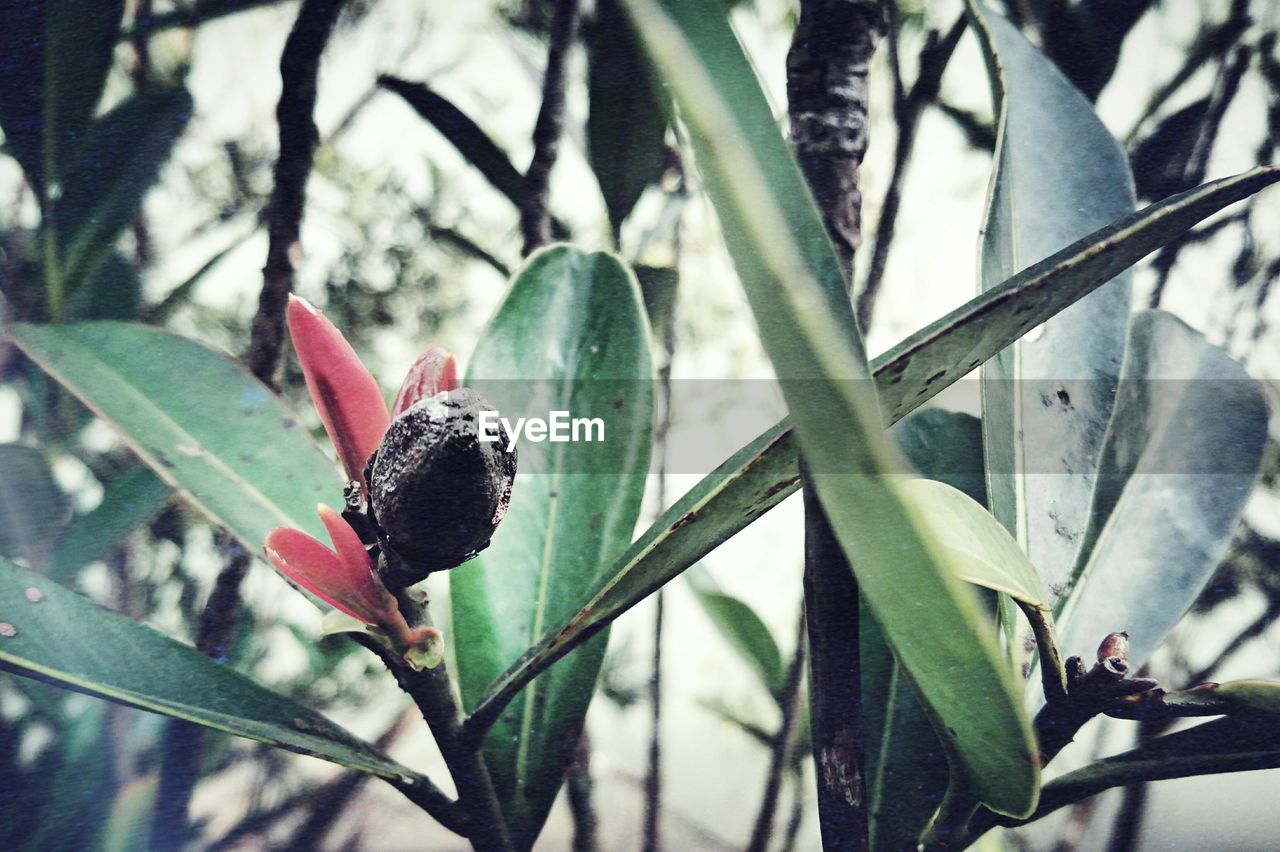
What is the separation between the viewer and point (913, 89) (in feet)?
1.36

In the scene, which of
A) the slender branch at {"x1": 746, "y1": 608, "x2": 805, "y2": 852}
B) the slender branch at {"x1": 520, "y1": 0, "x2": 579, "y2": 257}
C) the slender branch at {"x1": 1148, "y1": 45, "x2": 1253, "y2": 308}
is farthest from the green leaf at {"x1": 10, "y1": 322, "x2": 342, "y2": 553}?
the slender branch at {"x1": 1148, "y1": 45, "x2": 1253, "y2": 308}

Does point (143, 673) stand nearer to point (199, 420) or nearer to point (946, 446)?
point (199, 420)

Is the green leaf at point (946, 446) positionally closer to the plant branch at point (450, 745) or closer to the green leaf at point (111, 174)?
the plant branch at point (450, 745)

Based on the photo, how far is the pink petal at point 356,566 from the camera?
0.21 meters

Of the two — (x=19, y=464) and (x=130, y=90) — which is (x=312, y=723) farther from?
(x=130, y=90)

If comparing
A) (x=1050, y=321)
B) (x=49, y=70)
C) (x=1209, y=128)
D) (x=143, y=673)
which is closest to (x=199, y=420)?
(x=143, y=673)

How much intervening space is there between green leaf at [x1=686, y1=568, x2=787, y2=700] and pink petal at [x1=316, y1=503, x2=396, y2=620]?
181 mm

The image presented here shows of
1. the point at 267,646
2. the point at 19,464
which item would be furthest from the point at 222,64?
the point at 267,646

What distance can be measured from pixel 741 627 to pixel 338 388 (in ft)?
0.73

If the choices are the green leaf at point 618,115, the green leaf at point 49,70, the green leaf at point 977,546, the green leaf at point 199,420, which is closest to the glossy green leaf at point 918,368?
the green leaf at point 977,546

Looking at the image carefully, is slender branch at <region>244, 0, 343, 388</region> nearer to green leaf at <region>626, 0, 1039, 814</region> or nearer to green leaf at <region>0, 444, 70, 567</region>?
green leaf at <region>0, 444, 70, 567</region>

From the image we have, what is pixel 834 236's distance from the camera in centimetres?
25

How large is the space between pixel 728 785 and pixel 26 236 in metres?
0.48

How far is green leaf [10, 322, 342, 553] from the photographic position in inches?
10.5
